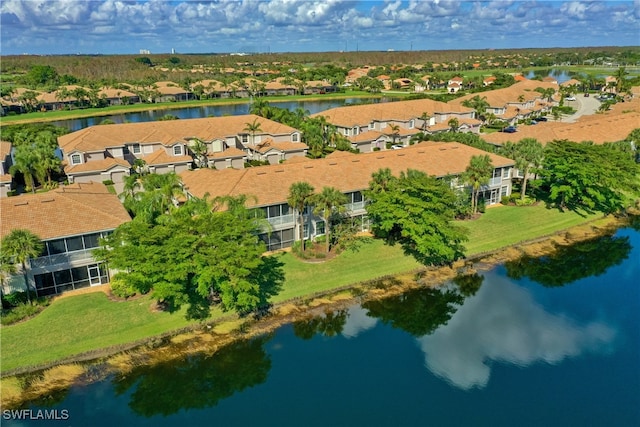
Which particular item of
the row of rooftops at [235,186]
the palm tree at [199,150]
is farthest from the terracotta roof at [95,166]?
the row of rooftops at [235,186]

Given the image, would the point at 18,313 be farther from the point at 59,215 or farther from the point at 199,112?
the point at 199,112

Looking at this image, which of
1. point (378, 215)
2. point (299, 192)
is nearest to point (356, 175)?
point (378, 215)

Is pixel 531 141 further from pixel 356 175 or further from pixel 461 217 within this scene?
pixel 356 175

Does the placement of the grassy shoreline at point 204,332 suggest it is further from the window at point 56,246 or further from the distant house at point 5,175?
the distant house at point 5,175

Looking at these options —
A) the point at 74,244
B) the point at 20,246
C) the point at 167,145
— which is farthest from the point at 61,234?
the point at 167,145

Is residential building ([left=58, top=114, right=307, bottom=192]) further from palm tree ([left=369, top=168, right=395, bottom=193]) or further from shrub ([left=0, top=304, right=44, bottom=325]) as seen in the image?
palm tree ([left=369, top=168, right=395, bottom=193])

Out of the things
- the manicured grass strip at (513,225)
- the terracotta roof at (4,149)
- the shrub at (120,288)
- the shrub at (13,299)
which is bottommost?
the manicured grass strip at (513,225)

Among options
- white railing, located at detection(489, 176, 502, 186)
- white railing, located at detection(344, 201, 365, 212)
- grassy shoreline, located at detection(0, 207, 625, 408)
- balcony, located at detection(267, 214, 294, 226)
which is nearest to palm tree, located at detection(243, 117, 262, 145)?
white railing, located at detection(344, 201, 365, 212)
